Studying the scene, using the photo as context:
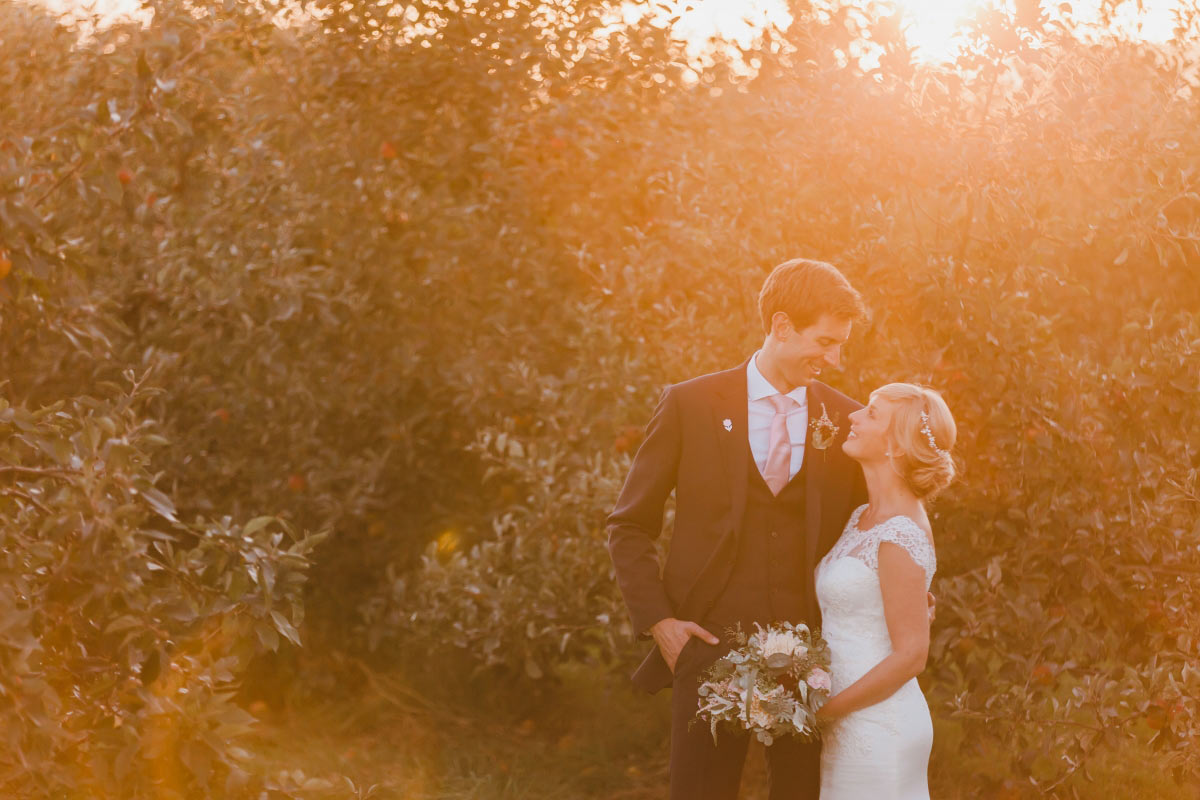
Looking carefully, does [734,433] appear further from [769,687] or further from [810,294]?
[769,687]

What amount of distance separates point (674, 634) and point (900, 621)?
679 millimetres

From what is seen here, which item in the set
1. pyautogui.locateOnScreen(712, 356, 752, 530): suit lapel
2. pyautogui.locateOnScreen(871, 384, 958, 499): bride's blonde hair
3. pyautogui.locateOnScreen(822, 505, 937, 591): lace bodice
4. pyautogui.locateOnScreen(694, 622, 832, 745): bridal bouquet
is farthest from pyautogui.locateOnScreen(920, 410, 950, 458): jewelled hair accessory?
pyautogui.locateOnScreen(694, 622, 832, 745): bridal bouquet


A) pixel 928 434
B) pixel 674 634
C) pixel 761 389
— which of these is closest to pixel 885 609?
pixel 928 434

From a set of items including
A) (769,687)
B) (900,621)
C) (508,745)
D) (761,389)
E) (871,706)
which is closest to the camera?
(769,687)

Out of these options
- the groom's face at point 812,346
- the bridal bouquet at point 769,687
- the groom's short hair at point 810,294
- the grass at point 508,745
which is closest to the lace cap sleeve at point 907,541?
the bridal bouquet at point 769,687

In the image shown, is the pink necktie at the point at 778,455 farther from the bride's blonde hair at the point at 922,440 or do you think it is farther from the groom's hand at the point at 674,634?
Answer: the groom's hand at the point at 674,634

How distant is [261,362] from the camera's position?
7.32 m

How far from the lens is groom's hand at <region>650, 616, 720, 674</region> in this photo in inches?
152

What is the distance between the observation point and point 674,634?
388 cm

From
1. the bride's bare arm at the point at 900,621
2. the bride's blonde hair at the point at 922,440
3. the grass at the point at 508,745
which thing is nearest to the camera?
the bride's bare arm at the point at 900,621

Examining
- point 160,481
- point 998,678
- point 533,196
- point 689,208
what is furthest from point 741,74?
point 160,481

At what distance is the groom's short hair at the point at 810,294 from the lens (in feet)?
12.7

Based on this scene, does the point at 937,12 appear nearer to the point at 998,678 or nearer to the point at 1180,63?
the point at 1180,63

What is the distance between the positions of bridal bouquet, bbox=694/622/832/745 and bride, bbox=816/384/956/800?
0.46 feet
